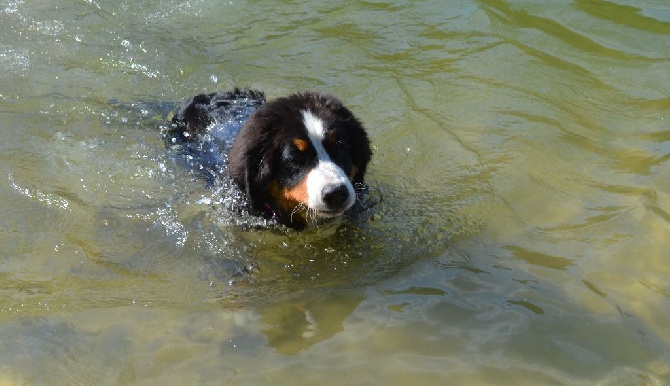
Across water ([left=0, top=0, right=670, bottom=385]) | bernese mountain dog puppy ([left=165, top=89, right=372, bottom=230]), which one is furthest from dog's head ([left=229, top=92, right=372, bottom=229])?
water ([left=0, top=0, right=670, bottom=385])

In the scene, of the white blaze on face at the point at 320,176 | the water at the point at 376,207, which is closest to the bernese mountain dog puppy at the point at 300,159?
the white blaze on face at the point at 320,176

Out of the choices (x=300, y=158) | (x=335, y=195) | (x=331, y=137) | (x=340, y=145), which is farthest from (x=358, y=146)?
(x=335, y=195)

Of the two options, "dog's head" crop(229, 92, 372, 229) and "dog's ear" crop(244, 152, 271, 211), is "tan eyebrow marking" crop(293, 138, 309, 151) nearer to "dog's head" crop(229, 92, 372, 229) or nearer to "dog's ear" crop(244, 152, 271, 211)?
"dog's head" crop(229, 92, 372, 229)

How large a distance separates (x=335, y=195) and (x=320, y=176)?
0.59ft

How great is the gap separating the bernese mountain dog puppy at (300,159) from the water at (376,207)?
356 mm

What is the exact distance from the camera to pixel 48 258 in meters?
4.82

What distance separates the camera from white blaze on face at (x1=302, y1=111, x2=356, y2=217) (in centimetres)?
457

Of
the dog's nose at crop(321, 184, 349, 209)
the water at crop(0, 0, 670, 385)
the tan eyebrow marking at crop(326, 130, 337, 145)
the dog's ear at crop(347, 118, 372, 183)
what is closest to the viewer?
the water at crop(0, 0, 670, 385)

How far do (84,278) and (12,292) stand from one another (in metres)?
0.44

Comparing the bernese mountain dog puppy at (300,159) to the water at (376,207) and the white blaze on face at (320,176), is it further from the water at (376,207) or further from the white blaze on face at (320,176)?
the water at (376,207)

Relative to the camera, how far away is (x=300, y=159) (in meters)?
4.75

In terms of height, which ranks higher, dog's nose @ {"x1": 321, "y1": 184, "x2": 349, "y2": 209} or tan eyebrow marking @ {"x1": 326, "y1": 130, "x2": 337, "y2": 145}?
tan eyebrow marking @ {"x1": 326, "y1": 130, "x2": 337, "y2": 145}

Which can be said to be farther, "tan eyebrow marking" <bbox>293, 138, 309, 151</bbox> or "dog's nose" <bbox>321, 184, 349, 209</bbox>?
"tan eyebrow marking" <bbox>293, 138, 309, 151</bbox>

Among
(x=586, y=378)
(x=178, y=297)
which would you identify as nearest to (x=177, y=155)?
(x=178, y=297)
